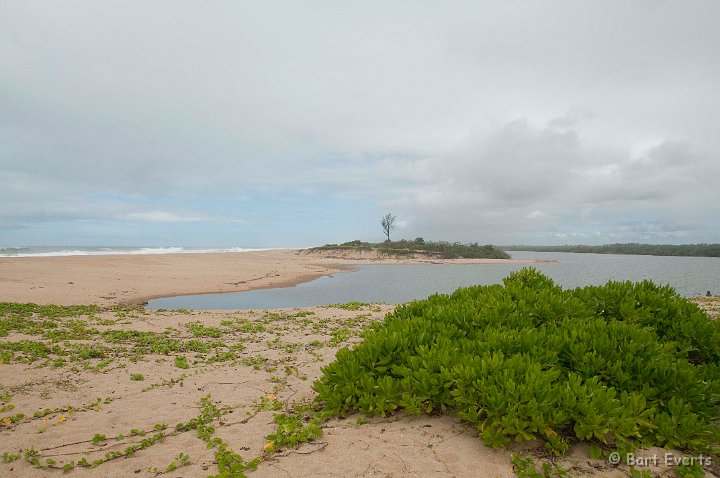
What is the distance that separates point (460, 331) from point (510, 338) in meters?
0.87

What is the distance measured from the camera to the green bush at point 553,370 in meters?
3.51

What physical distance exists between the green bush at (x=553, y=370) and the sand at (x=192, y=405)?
10.3 inches

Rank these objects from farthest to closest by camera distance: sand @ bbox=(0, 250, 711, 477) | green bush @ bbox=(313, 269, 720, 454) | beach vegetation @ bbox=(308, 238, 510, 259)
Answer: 1. beach vegetation @ bbox=(308, 238, 510, 259)
2. sand @ bbox=(0, 250, 711, 477)
3. green bush @ bbox=(313, 269, 720, 454)

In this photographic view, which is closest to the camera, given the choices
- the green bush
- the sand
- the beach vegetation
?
the green bush

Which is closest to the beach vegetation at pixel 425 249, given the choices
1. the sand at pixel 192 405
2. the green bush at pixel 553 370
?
the sand at pixel 192 405

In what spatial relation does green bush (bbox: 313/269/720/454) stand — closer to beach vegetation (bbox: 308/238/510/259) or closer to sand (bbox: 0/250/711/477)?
sand (bbox: 0/250/711/477)

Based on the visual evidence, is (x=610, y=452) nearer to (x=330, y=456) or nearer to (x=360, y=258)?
(x=330, y=456)

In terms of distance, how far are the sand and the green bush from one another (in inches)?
10.3

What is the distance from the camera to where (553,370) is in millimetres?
3861

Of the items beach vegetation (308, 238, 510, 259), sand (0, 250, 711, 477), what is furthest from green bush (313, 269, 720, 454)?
beach vegetation (308, 238, 510, 259)

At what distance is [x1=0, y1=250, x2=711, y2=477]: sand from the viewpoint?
12.0 ft

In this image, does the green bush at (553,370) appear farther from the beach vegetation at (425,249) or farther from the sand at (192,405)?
the beach vegetation at (425,249)

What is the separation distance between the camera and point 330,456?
12.4 feet

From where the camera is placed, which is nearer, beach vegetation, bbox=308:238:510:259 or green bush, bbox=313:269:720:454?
green bush, bbox=313:269:720:454
